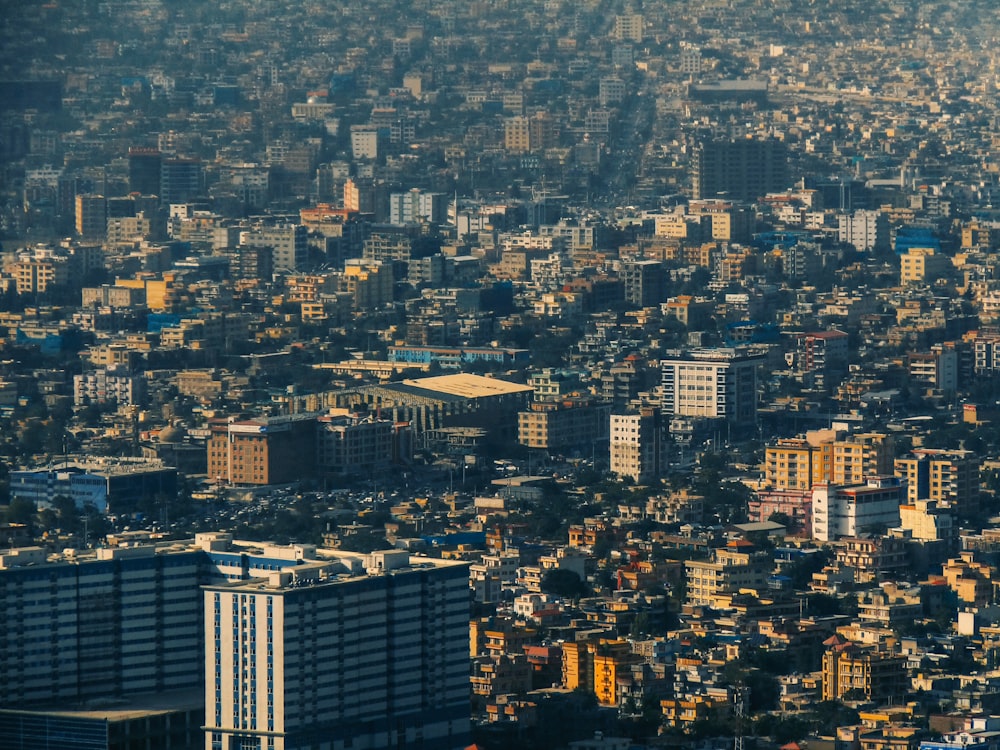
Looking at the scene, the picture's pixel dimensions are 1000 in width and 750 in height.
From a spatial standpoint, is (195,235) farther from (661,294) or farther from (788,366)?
(788,366)

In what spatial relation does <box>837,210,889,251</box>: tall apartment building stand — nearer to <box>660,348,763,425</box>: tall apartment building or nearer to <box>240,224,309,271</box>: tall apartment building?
<box>240,224,309,271</box>: tall apartment building

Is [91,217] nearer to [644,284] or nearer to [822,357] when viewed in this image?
[644,284]

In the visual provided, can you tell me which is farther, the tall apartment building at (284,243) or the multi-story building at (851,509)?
the tall apartment building at (284,243)

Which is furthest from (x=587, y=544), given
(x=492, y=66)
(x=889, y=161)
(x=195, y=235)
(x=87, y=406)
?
(x=492, y=66)

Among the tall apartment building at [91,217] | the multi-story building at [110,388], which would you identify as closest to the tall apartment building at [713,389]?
the multi-story building at [110,388]

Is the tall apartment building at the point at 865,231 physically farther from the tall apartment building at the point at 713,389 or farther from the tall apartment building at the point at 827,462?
the tall apartment building at the point at 827,462
